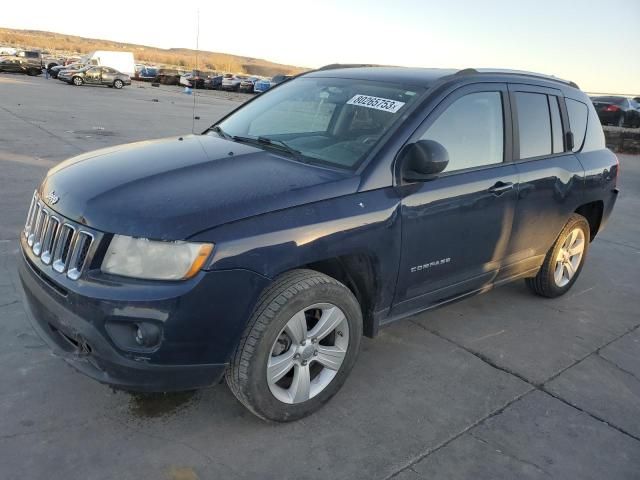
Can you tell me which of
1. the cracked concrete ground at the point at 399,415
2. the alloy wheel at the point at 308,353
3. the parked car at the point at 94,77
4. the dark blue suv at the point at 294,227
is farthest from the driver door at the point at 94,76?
the alloy wheel at the point at 308,353

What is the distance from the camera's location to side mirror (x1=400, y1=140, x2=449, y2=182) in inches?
113

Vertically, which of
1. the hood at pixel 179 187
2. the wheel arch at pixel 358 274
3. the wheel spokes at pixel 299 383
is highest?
the hood at pixel 179 187

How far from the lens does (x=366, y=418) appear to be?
294 cm

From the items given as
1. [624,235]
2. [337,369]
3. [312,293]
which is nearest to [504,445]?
[337,369]

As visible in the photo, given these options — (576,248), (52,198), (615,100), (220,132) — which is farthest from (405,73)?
(615,100)

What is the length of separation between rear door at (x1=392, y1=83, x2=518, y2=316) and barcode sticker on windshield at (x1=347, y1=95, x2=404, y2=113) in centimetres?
22

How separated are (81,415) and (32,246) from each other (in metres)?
0.91

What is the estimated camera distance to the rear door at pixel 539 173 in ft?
12.6

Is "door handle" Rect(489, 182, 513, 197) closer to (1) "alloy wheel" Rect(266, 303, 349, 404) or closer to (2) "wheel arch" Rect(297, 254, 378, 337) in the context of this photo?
(2) "wheel arch" Rect(297, 254, 378, 337)

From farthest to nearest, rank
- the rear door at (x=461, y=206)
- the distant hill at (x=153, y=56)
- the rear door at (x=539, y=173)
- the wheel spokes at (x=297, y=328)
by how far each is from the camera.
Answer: the distant hill at (x=153, y=56), the rear door at (x=539, y=173), the rear door at (x=461, y=206), the wheel spokes at (x=297, y=328)

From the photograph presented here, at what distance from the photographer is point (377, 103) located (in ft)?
11.0

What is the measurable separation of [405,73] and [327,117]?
613 millimetres

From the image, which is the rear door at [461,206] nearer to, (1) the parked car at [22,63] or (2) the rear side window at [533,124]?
(2) the rear side window at [533,124]

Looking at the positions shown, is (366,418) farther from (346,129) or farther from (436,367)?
(346,129)
